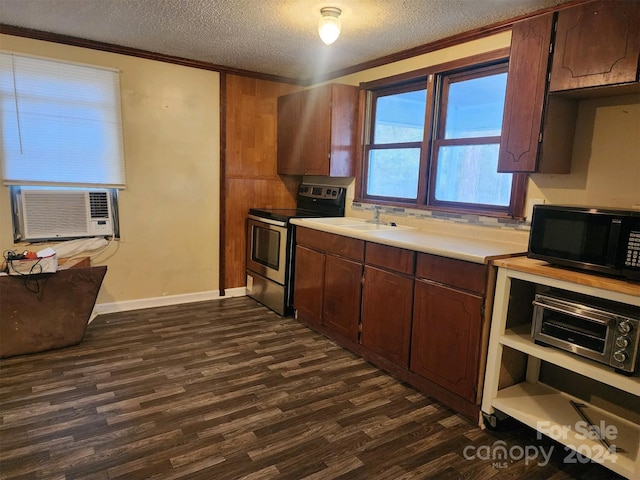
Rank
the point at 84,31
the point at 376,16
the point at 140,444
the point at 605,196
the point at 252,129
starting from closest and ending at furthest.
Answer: the point at 140,444, the point at 605,196, the point at 376,16, the point at 84,31, the point at 252,129

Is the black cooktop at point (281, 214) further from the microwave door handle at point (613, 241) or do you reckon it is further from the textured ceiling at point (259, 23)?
the microwave door handle at point (613, 241)

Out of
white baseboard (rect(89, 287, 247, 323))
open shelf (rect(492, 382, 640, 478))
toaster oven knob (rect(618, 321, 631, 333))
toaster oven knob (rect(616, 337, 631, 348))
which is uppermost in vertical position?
toaster oven knob (rect(618, 321, 631, 333))

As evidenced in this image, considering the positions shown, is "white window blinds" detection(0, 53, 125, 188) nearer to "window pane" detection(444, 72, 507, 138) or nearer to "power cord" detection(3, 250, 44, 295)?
"power cord" detection(3, 250, 44, 295)

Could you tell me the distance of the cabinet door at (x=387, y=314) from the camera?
2638 millimetres

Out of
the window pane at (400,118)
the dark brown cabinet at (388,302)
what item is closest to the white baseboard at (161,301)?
the dark brown cabinet at (388,302)

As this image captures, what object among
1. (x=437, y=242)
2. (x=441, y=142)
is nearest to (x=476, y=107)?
(x=441, y=142)

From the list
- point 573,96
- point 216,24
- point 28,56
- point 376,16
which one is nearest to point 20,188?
point 28,56

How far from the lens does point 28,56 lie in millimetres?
3221

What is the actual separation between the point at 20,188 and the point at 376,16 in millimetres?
3093

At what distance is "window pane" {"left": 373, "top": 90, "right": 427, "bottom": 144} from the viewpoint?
340 centimetres

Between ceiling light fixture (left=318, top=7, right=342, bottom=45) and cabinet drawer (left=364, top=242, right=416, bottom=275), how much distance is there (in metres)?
1.40

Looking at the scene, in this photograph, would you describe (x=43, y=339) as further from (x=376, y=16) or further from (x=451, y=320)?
(x=376, y=16)

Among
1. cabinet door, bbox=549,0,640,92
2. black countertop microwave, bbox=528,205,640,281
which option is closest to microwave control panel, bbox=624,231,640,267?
black countertop microwave, bbox=528,205,640,281

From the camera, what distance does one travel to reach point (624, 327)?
5.68ft
